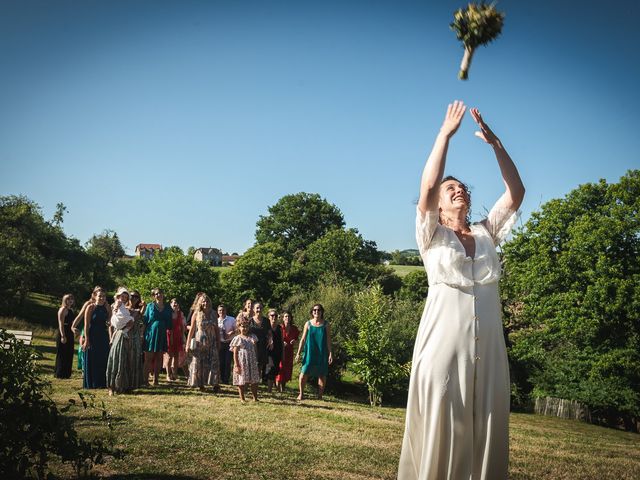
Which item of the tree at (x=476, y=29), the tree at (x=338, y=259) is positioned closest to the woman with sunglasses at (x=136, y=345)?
the tree at (x=476, y=29)

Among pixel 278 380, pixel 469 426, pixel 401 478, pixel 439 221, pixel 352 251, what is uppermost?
pixel 352 251

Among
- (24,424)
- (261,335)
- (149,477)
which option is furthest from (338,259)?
(24,424)

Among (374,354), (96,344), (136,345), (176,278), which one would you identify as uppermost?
(176,278)

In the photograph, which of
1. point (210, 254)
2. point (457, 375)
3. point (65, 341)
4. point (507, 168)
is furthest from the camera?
point (210, 254)

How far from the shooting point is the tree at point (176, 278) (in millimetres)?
32938

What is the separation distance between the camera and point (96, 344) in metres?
12.2

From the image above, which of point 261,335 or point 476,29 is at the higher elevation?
point 476,29

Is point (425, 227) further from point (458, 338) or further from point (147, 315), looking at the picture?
point (147, 315)

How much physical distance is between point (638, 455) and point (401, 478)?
6.90m

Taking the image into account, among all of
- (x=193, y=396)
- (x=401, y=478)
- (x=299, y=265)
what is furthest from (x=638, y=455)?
(x=299, y=265)

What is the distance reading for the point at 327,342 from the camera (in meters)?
14.0

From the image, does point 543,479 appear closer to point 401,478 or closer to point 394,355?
point 401,478

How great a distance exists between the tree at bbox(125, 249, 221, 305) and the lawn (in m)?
22.5

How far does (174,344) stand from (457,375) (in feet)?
39.3
